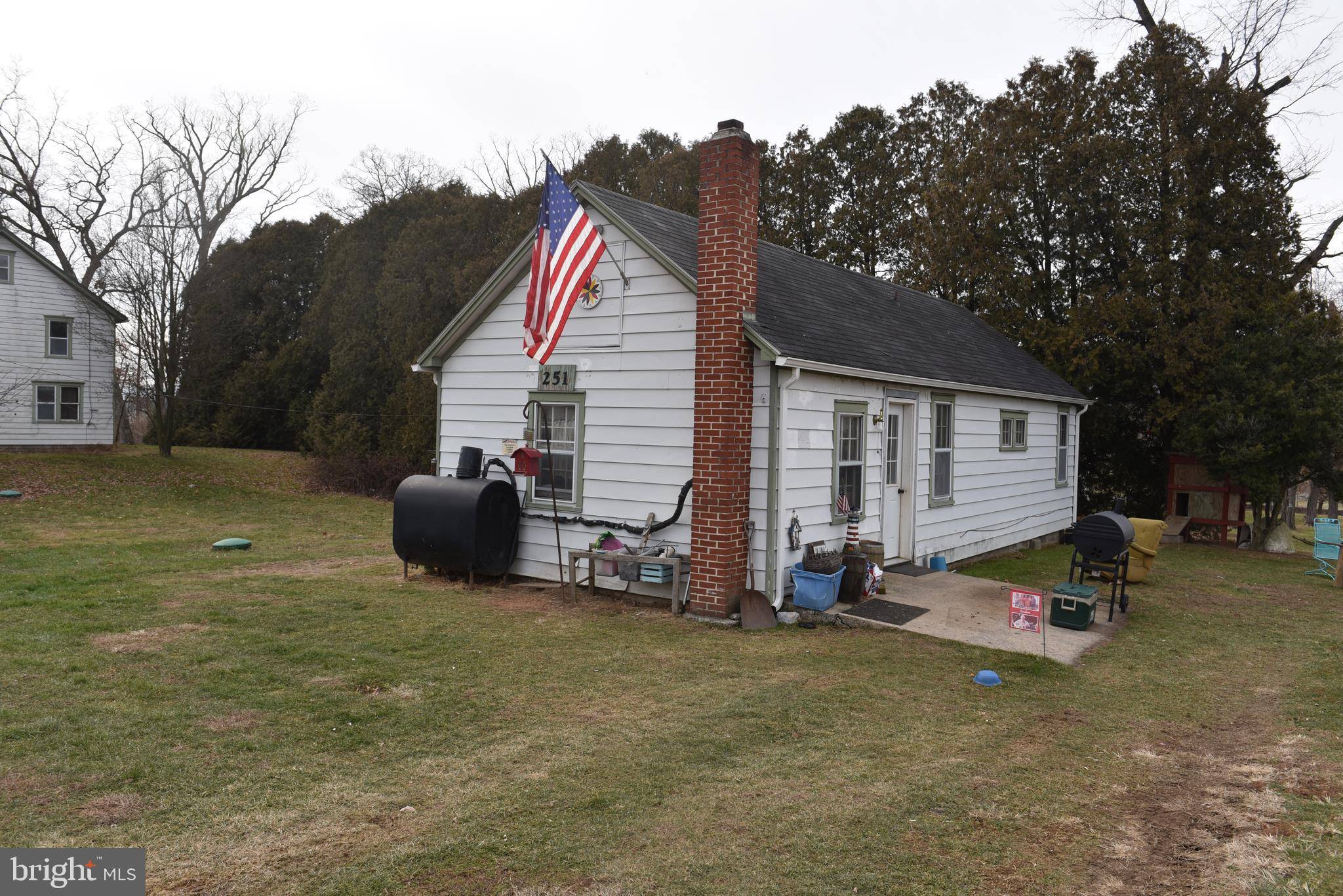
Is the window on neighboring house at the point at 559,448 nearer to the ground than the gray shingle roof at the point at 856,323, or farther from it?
nearer to the ground

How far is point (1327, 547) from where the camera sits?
14312 millimetres

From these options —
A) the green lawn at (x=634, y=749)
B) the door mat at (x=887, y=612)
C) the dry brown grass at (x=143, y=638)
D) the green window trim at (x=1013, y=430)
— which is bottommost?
the green lawn at (x=634, y=749)

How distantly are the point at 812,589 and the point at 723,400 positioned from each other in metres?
2.28

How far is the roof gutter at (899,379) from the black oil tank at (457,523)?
414 cm

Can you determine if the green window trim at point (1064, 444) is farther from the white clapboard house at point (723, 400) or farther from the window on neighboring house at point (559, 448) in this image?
the window on neighboring house at point (559, 448)

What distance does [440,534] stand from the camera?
35.7ft

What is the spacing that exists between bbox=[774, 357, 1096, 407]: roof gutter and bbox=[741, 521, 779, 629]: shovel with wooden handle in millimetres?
1833

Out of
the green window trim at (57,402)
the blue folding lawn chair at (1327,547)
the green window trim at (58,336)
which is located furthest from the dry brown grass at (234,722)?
the green window trim at (58,336)

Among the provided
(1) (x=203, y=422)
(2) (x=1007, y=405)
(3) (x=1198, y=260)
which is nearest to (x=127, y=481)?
(1) (x=203, y=422)

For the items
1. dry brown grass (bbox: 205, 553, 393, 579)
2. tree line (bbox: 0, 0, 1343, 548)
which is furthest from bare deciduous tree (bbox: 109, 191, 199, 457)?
dry brown grass (bbox: 205, 553, 393, 579)

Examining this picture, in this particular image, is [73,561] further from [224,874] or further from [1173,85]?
[1173,85]

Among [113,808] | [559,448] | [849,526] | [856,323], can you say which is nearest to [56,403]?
[559,448]

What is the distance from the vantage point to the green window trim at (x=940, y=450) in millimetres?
12516

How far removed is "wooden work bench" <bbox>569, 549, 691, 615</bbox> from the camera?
9477 mm
